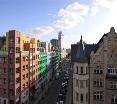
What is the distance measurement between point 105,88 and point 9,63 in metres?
29.9

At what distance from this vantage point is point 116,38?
60.2 m

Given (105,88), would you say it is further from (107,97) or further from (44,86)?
(44,86)

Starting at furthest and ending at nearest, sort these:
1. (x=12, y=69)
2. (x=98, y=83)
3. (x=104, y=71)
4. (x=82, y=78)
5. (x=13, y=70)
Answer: (x=12, y=69), (x=13, y=70), (x=82, y=78), (x=98, y=83), (x=104, y=71)

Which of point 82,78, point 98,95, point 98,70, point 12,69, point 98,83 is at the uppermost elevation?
point 98,70

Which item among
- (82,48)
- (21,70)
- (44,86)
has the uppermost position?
(82,48)

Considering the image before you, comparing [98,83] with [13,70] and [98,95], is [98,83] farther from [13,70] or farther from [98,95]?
[13,70]

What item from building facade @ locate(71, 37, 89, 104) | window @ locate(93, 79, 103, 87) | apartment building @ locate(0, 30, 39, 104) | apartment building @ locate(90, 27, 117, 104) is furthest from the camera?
apartment building @ locate(0, 30, 39, 104)

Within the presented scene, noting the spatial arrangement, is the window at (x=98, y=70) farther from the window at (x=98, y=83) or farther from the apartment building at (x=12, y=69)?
the apartment building at (x=12, y=69)

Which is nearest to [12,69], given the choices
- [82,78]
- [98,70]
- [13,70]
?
[13,70]

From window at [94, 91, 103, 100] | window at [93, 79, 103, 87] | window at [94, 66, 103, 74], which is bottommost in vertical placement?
window at [94, 91, 103, 100]

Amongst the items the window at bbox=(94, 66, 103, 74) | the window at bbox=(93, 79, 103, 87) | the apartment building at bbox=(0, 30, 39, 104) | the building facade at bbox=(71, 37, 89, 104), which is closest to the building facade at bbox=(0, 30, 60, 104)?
the apartment building at bbox=(0, 30, 39, 104)

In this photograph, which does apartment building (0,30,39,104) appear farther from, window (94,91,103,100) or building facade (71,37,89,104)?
window (94,91,103,100)

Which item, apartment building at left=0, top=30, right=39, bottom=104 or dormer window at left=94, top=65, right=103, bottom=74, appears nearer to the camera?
dormer window at left=94, top=65, right=103, bottom=74

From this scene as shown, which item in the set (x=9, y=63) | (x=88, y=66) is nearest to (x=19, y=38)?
(x=9, y=63)
